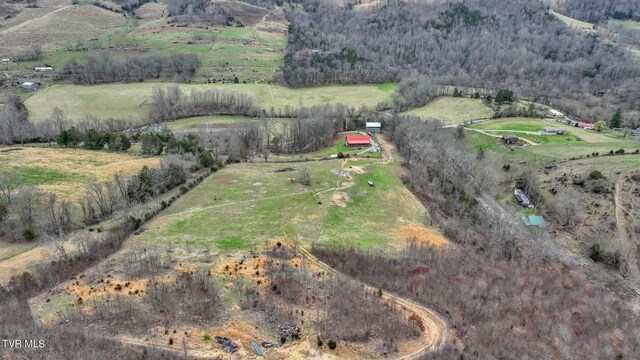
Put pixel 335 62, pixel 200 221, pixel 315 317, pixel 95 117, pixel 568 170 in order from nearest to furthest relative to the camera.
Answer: pixel 315 317 < pixel 200 221 < pixel 568 170 < pixel 95 117 < pixel 335 62

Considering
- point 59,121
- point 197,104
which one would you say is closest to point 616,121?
point 197,104

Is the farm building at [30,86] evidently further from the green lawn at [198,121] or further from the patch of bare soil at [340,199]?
the patch of bare soil at [340,199]

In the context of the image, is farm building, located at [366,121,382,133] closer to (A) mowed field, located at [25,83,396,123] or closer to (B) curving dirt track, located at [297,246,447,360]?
(A) mowed field, located at [25,83,396,123]

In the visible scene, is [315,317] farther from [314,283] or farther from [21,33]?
[21,33]

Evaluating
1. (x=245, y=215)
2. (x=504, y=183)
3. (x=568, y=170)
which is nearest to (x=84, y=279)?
(x=245, y=215)

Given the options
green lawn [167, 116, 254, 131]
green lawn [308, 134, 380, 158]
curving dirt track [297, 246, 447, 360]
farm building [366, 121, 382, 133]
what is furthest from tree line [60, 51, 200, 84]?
curving dirt track [297, 246, 447, 360]

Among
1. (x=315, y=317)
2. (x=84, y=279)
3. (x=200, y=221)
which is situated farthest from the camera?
(x=200, y=221)
